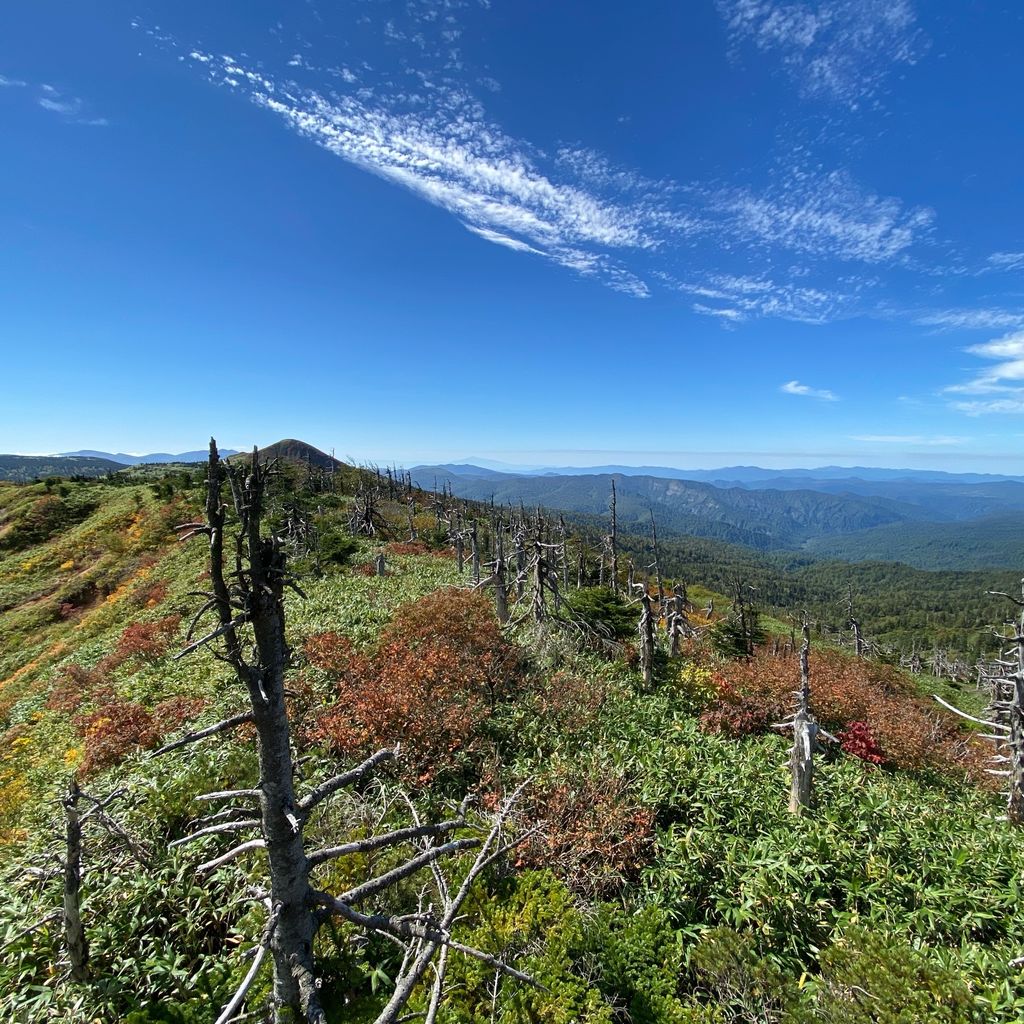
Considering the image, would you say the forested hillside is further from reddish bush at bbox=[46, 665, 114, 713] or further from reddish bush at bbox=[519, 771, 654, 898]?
reddish bush at bbox=[46, 665, 114, 713]

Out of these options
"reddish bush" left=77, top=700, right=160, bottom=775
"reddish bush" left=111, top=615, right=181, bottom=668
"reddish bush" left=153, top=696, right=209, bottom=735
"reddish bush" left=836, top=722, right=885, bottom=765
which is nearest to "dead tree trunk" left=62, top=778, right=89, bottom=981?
"reddish bush" left=77, top=700, right=160, bottom=775

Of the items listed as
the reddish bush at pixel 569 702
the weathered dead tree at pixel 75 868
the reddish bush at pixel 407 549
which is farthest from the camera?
the reddish bush at pixel 407 549

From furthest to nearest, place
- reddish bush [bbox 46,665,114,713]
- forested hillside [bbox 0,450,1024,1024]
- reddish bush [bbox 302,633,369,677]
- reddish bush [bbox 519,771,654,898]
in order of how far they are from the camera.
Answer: reddish bush [bbox 46,665,114,713], reddish bush [bbox 302,633,369,677], reddish bush [bbox 519,771,654,898], forested hillside [bbox 0,450,1024,1024]

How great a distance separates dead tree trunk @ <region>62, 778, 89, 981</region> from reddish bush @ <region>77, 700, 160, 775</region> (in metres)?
6.32

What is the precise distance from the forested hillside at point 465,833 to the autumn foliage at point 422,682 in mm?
83

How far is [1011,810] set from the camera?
1191cm

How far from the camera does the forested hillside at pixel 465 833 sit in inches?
118

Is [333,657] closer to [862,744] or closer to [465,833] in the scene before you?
[465,833]

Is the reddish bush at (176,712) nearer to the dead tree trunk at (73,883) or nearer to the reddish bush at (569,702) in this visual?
the dead tree trunk at (73,883)

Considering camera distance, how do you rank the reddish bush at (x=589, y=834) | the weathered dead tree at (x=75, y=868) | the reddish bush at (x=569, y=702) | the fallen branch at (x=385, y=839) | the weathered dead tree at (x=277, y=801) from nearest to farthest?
the weathered dead tree at (x=277, y=801) → the fallen branch at (x=385, y=839) → the weathered dead tree at (x=75, y=868) → the reddish bush at (x=589, y=834) → the reddish bush at (x=569, y=702)

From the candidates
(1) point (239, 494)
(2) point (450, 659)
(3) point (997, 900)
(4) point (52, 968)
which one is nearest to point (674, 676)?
(2) point (450, 659)

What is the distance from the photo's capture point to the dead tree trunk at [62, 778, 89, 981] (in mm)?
4090

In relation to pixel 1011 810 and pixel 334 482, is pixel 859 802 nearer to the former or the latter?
pixel 1011 810

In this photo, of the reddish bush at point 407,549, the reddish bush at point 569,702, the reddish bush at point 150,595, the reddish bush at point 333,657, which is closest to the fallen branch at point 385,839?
the reddish bush at point 569,702
